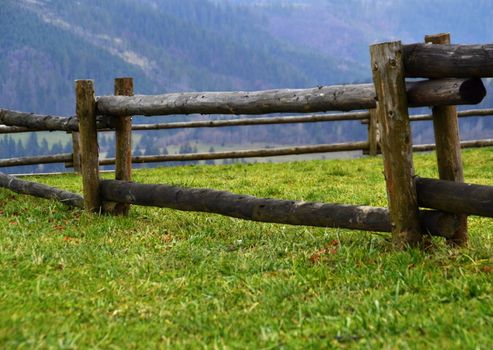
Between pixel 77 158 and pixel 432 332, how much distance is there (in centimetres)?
1495

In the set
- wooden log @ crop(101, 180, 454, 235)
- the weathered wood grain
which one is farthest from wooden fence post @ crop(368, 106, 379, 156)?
wooden log @ crop(101, 180, 454, 235)

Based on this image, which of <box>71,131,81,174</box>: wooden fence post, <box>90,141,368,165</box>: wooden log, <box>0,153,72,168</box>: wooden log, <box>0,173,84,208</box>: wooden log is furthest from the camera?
<box>90,141,368,165</box>: wooden log

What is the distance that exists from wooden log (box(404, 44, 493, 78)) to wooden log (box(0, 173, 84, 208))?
15.6 feet

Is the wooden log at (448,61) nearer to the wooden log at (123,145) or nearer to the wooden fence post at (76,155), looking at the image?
the wooden log at (123,145)

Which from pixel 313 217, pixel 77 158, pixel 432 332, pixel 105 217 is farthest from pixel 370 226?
pixel 77 158

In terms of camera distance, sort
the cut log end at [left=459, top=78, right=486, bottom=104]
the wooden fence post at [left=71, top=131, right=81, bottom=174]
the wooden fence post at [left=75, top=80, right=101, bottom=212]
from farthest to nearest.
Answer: the wooden fence post at [left=71, top=131, right=81, bottom=174], the wooden fence post at [left=75, top=80, right=101, bottom=212], the cut log end at [left=459, top=78, right=486, bottom=104]

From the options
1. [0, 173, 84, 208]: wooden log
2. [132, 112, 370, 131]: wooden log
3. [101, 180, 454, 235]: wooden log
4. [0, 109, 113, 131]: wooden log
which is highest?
[132, 112, 370, 131]: wooden log

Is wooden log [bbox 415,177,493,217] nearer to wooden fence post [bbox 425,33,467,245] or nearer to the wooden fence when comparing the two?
the wooden fence

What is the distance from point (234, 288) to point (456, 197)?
1.84 meters

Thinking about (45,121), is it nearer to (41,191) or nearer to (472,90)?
(41,191)

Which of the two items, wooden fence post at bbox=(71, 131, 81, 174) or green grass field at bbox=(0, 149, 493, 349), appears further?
wooden fence post at bbox=(71, 131, 81, 174)

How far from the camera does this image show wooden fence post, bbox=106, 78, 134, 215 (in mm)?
8109

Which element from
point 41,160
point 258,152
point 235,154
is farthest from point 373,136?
point 41,160

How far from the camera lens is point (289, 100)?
6.26 metres
